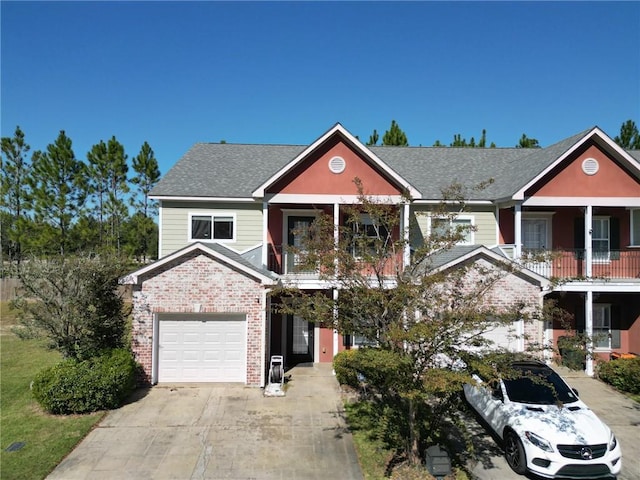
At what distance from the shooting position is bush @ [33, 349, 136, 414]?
437 inches

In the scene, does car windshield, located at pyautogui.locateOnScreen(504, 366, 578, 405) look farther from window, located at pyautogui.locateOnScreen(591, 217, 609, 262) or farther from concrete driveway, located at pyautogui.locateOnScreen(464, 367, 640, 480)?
window, located at pyautogui.locateOnScreen(591, 217, 609, 262)

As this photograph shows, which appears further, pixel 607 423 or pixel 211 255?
pixel 211 255

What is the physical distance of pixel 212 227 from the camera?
17.3 metres

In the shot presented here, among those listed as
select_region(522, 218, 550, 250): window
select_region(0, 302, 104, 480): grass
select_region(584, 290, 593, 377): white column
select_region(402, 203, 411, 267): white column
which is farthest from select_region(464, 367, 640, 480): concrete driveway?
select_region(0, 302, 104, 480): grass

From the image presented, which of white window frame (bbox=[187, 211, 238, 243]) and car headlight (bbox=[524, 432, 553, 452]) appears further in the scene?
white window frame (bbox=[187, 211, 238, 243])

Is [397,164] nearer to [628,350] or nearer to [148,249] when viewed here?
[628,350]

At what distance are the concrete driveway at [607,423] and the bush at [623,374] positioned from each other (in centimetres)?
31

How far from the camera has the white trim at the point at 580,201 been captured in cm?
1600

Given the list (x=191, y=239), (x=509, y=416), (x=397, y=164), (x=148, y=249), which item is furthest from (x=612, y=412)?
(x=148, y=249)

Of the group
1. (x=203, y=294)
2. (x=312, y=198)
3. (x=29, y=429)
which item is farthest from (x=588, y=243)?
(x=29, y=429)

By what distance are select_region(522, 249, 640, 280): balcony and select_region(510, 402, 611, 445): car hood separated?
7839 millimetres

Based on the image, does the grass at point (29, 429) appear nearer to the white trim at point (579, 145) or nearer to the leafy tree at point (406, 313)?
the leafy tree at point (406, 313)

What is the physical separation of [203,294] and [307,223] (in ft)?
18.2

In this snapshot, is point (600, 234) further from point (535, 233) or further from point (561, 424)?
point (561, 424)
